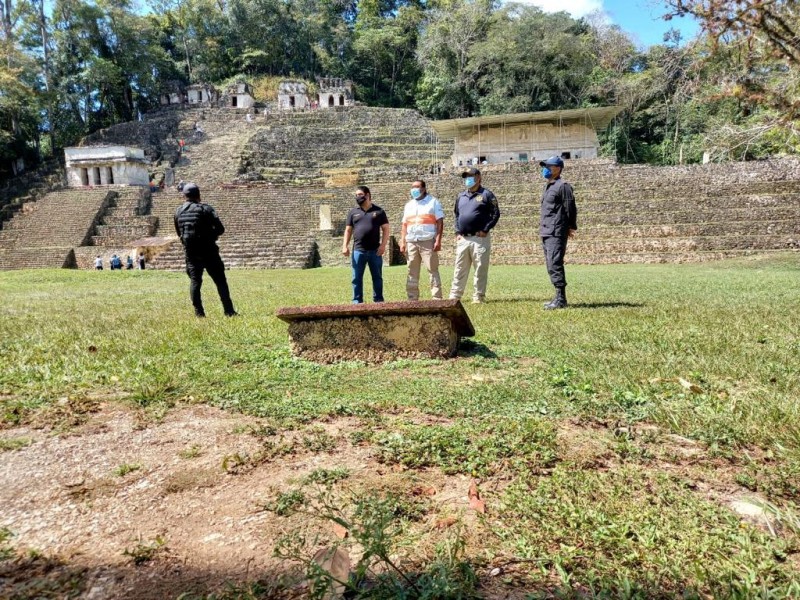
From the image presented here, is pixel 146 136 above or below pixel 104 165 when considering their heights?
above

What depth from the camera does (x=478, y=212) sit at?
6230 millimetres

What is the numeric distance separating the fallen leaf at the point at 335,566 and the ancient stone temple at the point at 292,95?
51.3 m

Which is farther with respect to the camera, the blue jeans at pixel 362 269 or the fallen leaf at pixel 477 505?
the blue jeans at pixel 362 269

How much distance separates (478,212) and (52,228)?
23962 mm

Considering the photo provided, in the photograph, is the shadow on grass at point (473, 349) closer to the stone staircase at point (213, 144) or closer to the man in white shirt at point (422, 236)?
the man in white shirt at point (422, 236)

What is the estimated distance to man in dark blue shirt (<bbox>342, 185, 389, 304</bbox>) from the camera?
19.4 feet

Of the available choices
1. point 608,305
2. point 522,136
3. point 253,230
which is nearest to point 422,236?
point 608,305

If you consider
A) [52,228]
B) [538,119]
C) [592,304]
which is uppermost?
[538,119]

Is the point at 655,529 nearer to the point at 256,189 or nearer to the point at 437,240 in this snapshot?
the point at 437,240

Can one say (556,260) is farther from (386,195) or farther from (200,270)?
(386,195)

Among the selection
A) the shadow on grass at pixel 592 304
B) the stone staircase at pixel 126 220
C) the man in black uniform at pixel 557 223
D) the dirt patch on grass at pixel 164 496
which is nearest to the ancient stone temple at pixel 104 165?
the stone staircase at pixel 126 220

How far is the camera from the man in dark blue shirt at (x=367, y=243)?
591 cm

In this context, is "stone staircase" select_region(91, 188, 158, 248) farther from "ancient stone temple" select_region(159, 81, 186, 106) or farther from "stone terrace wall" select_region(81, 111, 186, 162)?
"ancient stone temple" select_region(159, 81, 186, 106)

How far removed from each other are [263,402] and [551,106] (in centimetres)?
4498
